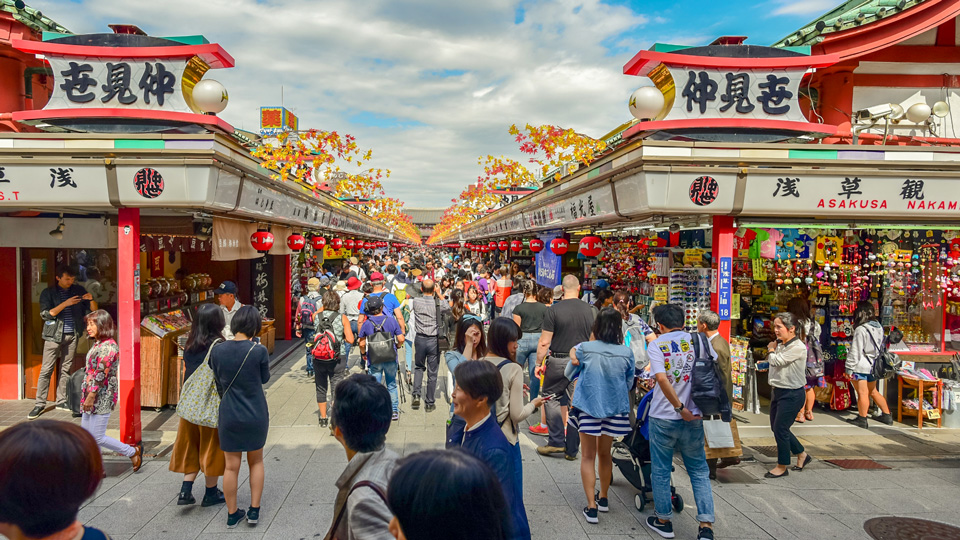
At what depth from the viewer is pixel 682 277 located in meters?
8.59

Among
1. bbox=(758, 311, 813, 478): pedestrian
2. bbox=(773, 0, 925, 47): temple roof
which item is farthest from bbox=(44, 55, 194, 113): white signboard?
bbox=(773, 0, 925, 47): temple roof

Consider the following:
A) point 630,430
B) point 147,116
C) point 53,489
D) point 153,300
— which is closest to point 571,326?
point 630,430

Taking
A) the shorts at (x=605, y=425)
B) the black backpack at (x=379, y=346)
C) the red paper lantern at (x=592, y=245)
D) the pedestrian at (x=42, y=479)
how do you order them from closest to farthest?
1. the pedestrian at (x=42, y=479)
2. the shorts at (x=605, y=425)
3. the black backpack at (x=379, y=346)
4. the red paper lantern at (x=592, y=245)

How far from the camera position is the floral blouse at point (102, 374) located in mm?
5328

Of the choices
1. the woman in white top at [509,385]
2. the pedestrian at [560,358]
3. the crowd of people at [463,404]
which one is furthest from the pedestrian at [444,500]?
the pedestrian at [560,358]

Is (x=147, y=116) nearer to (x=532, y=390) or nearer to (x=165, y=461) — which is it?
(x=165, y=461)

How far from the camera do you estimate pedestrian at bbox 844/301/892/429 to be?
777cm

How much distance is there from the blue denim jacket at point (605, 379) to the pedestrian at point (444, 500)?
331 cm

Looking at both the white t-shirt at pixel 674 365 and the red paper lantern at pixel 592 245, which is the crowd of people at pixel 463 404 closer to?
the white t-shirt at pixel 674 365

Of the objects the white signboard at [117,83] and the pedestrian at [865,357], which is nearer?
the white signboard at [117,83]

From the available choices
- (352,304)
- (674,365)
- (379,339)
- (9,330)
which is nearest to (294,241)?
(352,304)

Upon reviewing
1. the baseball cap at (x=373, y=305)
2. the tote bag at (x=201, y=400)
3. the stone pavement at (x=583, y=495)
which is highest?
the baseball cap at (x=373, y=305)

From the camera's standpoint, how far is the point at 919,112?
7.93 m

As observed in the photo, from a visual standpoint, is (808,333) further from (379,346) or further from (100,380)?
(100,380)
